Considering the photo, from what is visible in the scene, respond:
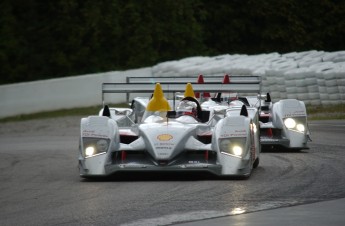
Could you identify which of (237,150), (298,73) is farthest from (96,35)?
(237,150)

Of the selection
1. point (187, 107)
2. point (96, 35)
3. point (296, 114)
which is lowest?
point (296, 114)

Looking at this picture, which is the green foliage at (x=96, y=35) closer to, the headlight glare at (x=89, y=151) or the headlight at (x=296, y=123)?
the headlight at (x=296, y=123)

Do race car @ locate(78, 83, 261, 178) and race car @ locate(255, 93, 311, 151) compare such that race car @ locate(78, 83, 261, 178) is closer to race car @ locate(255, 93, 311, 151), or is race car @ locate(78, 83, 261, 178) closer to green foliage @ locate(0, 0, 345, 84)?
race car @ locate(255, 93, 311, 151)

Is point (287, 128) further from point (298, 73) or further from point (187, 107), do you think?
point (298, 73)

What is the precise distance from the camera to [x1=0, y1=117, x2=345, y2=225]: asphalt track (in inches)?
423

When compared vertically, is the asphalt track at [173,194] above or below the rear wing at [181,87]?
below

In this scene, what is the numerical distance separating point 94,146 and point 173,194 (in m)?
2.11

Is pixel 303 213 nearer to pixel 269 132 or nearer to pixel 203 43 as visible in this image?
pixel 269 132

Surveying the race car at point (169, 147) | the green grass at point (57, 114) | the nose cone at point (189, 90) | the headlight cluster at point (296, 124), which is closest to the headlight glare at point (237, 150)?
the race car at point (169, 147)

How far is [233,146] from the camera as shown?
46.6ft

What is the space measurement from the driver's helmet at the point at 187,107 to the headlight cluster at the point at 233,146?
174cm

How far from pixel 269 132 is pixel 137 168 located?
17.2ft

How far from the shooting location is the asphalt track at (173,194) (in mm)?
10734

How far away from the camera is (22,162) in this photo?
1748cm
